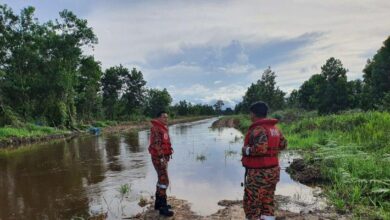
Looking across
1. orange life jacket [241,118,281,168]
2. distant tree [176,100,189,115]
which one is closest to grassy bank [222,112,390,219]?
orange life jacket [241,118,281,168]

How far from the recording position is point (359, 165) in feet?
29.5

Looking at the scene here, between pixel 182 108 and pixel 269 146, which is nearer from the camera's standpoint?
pixel 269 146

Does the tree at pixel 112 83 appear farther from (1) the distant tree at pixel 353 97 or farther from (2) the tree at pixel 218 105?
(2) the tree at pixel 218 105

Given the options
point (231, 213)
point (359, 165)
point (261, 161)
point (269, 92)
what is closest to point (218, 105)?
point (269, 92)

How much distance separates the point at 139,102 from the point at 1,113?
42.1 meters

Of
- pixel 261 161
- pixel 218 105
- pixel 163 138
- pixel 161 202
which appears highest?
pixel 218 105

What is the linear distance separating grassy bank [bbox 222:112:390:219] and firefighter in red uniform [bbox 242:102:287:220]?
6.55ft

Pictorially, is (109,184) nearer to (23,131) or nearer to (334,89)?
(23,131)

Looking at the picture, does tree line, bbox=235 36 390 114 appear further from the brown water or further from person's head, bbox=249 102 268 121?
person's head, bbox=249 102 268 121

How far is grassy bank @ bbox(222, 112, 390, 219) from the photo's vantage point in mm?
7082

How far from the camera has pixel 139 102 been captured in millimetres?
73625

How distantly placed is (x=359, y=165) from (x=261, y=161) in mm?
4821

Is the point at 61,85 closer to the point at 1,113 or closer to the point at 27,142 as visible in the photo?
the point at 1,113

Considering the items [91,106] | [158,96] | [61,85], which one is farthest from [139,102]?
[61,85]
